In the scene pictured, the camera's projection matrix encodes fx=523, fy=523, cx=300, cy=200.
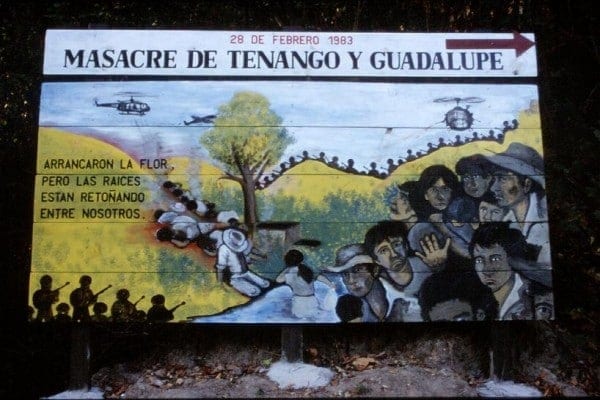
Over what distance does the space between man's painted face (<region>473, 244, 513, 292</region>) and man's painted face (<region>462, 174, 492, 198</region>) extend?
1.39 feet

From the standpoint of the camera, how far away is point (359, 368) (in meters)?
4.41

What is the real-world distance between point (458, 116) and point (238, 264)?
2.15 metres

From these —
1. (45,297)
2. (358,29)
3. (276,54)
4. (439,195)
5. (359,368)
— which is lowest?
(359,368)

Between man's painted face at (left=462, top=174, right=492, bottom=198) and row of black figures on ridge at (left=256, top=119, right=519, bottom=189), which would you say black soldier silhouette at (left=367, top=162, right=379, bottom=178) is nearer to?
row of black figures on ridge at (left=256, top=119, right=519, bottom=189)

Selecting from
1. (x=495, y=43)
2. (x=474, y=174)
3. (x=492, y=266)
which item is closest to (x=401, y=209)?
(x=474, y=174)

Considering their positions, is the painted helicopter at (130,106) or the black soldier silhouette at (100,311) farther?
the painted helicopter at (130,106)

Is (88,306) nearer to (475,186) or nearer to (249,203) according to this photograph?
(249,203)

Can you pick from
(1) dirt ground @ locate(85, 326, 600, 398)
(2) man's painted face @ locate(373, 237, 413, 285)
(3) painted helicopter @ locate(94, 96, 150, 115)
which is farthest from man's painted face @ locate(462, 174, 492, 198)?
(3) painted helicopter @ locate(94, 96, 150, 115)

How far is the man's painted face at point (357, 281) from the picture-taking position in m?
4.15

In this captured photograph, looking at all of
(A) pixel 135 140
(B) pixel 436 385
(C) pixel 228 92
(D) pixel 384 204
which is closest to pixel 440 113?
(D) pixel 384 204

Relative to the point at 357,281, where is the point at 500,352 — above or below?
below

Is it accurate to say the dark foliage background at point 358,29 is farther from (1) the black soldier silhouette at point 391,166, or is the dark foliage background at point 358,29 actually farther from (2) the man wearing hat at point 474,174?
(1) the black soldier silhouette at point 391,166

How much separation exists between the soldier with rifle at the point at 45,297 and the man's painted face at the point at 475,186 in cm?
327

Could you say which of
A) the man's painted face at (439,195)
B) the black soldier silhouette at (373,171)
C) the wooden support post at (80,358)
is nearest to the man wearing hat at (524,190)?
the man's painted face at (439,195)
